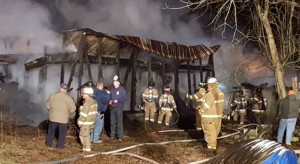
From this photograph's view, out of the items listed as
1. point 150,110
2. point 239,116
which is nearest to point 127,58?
point 150,110

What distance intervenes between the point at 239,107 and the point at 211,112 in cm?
766

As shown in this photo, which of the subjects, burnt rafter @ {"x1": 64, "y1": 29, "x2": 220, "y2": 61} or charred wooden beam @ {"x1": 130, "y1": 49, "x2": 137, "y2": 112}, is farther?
charred wooden beam @ {"x1": 130, "y1": 49, "x2": 137, "y2": 112}

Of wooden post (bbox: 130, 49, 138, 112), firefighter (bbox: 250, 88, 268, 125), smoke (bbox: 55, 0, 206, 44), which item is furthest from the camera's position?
smoke (bbox: 55, 0, 206, 44)

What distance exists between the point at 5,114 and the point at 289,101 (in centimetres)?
973

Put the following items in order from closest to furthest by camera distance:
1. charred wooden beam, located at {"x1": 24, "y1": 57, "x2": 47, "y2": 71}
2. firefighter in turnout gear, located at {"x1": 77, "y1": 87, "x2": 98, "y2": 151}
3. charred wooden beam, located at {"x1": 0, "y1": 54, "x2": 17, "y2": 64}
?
firefighter in turnout gear, located at {"x1": 77, "y1": 87, "x2": 98, "y2": 151}, charred wooden beam, located at {"x1": 24, "y1": 57, "x2": 47, "y2": 71}, charred wooden beam, located at {"x1": 0, "y1": 54, "x2": 17, "y2": 64}

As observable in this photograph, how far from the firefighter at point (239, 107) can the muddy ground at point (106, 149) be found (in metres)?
4.68

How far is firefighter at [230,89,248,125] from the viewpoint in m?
16.1

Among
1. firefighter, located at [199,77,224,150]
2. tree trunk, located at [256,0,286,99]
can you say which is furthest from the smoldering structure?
firefighter, located at [199,77,224,150]

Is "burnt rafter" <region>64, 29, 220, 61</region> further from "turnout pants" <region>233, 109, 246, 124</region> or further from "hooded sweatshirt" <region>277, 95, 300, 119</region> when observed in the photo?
"hooded sweatshirt" <region>277, 95, 300, 119</region>

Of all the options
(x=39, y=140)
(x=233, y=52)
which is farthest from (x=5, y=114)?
(x=233, y=52)

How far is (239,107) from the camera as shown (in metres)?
16.2

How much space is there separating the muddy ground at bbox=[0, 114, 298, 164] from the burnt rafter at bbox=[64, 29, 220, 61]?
3.50 m

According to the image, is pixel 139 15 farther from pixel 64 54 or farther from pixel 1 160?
pixel 1 160

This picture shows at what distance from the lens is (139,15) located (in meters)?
18.2
